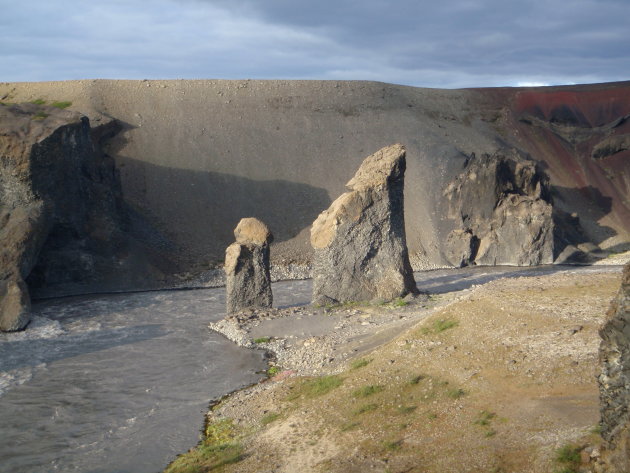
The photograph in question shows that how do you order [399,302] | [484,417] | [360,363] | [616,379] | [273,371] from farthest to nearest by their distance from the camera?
[399,302] → [273,371] → [360,363] → [484,417] → [616,379]

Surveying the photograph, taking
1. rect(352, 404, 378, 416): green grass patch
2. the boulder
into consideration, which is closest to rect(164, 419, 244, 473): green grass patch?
rect(352, 404, 378, 416): green grass patch

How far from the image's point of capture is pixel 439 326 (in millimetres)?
14109

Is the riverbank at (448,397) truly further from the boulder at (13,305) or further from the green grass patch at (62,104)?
the green grass patch at (62,104)

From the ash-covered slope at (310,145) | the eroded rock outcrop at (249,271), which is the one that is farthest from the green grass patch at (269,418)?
the ash-covered slope at (310,145)

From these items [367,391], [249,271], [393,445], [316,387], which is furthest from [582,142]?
[393,445]

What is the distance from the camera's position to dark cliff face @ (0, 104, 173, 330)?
26484mm

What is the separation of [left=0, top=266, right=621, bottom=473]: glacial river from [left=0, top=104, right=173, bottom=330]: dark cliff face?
79.3 inches

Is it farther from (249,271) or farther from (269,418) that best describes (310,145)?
(269,418)

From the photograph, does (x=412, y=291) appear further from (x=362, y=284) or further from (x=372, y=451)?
(x=372, y=451)

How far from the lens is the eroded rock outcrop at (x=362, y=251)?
23766 millimetres

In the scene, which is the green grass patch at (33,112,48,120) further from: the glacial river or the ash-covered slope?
the ash-covered slope

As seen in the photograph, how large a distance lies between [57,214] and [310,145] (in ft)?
78.0

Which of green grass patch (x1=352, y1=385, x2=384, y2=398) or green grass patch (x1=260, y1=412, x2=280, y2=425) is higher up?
green grass patch (x1=352, y1=385, x2=384, y2=398)

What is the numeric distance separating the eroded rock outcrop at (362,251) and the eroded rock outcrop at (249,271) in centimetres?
182
